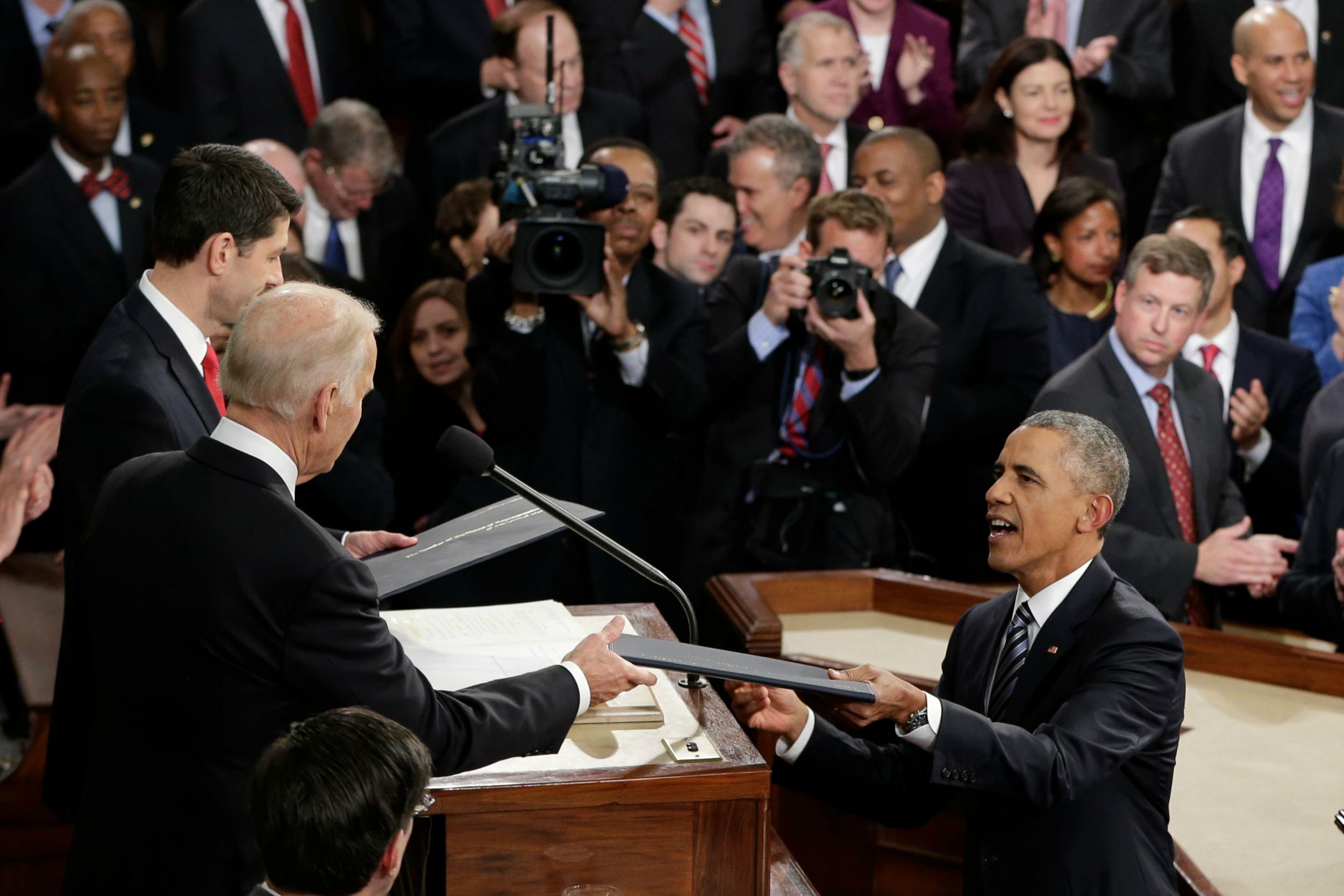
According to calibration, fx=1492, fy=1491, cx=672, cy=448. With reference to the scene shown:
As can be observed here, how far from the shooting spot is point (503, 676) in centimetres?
235

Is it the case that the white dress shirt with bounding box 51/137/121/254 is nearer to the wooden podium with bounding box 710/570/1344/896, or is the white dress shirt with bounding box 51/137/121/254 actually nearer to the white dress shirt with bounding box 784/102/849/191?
the white dress shirt with bounding box 784/102/849/191

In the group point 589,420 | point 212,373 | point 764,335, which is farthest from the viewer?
point 764,335

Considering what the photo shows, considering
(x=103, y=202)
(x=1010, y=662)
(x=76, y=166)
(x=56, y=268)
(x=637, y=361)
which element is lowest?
(x=1010, y=662)

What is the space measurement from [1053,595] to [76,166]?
13.1 ft

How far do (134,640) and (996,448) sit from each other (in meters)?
3.26

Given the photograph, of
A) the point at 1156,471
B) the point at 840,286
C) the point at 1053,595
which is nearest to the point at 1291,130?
the point at 1156,471

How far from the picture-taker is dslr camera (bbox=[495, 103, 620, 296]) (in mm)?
3852

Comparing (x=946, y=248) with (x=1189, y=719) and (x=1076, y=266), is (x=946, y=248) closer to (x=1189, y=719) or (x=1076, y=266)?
(x=1076, y=266)

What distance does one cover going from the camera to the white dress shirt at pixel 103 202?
5.13 meters

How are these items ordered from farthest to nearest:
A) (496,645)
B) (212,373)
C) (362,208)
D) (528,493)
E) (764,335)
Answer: (362,208) < (764,335) < (212,373) < (496,645) < (528,493)

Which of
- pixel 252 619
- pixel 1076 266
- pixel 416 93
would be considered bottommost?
pixel 252 619

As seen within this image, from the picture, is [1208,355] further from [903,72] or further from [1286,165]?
[903,72]

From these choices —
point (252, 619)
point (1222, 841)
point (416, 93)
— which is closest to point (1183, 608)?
point (1222, 841)

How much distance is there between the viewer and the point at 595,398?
13.6ft
